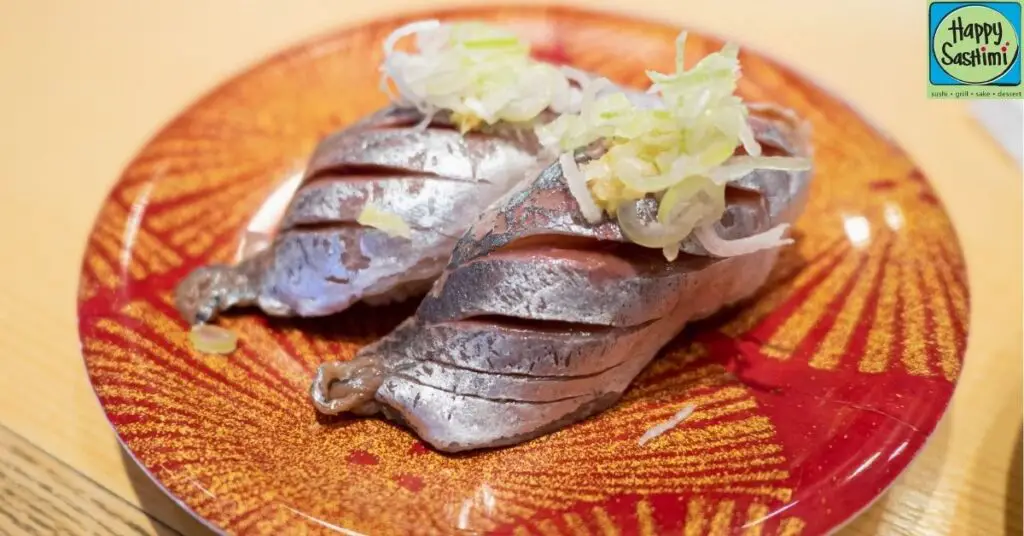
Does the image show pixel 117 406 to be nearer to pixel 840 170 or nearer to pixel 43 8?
pixel 840 170

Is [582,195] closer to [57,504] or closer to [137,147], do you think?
[57,504]

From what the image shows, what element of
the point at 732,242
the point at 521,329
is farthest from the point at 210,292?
Result: the point at 732,242

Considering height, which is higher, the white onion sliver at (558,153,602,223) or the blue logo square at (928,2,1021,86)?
the blue logo square at (928,2,1021,86)

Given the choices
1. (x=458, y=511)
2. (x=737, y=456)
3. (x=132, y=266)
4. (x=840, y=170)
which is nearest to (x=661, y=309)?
(x=737, y=456)

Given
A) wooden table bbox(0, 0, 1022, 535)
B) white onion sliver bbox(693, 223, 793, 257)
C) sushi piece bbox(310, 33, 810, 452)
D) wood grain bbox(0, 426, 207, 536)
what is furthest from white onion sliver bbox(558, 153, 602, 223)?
wood grain bbox(0, 426, 207, 536)

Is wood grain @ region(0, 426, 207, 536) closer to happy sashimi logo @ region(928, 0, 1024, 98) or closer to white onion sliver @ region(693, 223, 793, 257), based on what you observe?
white onion sliver @ region(693, 223, 793, 257)

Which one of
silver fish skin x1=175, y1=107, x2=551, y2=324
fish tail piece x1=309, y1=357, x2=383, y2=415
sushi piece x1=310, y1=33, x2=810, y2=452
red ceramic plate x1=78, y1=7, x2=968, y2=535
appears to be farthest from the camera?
silver fish skin x1=175, y1=107, x2=551, y2=324
